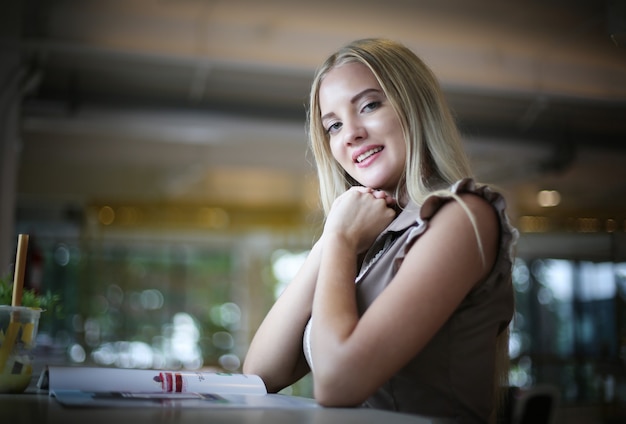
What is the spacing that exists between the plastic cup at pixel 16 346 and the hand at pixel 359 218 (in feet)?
1.70

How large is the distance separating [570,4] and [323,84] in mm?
4557

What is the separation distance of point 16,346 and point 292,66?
496cm

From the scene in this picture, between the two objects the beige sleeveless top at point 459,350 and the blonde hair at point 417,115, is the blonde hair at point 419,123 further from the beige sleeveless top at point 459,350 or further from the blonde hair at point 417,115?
the beige sleeveless top at point 459,350

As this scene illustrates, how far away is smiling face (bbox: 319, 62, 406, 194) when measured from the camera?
4.99 feet

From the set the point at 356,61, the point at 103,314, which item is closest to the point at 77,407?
the point at 356,61

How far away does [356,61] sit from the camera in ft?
5.20

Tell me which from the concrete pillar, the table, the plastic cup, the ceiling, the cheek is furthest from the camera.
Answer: the ceiling

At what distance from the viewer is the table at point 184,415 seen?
0.84 meters

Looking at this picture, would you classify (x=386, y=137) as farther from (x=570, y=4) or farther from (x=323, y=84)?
(x=570, y=4)

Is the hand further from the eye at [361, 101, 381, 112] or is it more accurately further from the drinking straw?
the drinking straw

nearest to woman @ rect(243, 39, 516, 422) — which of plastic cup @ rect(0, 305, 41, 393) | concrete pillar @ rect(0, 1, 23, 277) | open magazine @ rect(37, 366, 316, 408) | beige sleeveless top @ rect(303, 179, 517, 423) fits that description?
beige sleeveless top @ rect(303, 179, 517, 423)

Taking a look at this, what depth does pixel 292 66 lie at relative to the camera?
598 centimetres

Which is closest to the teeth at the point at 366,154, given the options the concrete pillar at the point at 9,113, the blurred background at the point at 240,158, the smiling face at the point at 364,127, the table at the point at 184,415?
the smiling face at the point at 364,127

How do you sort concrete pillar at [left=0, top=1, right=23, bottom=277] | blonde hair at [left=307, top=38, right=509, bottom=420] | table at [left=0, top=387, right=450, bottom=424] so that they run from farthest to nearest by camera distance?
concrete pillar at [left=0, top=1, right=23, bottom=277]
blonde hair at [left=307, top=38, right=509, bottom=420]
table at [left=0, top=387, right=450, bottom=424]
